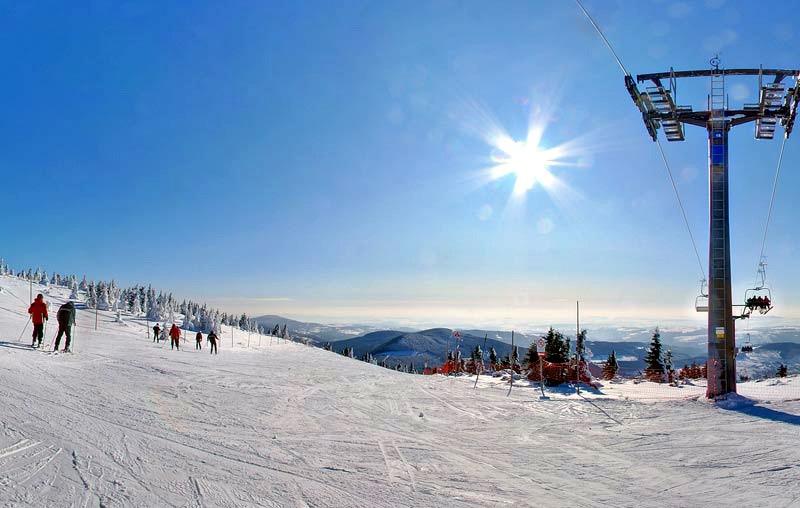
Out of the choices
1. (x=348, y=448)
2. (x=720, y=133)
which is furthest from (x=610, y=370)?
(x=348, y=448)

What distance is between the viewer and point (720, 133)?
15.1 meters

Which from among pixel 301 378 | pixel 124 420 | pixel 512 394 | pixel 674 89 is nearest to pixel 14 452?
pixel 124 420

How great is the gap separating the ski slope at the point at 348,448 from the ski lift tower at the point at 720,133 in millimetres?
2105

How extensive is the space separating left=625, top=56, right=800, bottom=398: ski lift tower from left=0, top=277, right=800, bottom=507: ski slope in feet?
6.90

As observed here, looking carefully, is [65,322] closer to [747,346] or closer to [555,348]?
[747,346]

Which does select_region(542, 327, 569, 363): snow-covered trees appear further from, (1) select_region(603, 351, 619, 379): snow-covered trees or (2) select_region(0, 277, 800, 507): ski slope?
(2) select_region(0, 277, 800, 507): ski slope

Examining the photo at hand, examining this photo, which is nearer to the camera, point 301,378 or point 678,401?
point 678,401

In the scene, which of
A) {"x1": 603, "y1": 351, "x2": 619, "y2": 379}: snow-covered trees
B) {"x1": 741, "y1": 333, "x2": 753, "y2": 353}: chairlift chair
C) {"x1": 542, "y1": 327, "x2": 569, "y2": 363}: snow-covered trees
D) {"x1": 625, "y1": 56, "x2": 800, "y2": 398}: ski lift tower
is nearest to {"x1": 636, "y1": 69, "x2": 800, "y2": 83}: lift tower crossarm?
{"x1": 625, "y1": 56, "x2": 800, "y2": 398}: ski lift tower

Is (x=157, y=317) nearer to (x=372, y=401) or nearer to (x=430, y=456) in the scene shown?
(x=372, y=401)

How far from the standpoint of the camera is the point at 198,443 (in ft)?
22.2

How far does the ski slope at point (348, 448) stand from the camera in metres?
5.18

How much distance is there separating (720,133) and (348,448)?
16.7 metres

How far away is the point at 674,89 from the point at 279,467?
17.6 meters

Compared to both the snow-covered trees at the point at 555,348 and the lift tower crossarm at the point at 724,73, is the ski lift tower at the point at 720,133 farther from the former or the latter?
the snow-covered trees at the point at 555,348
